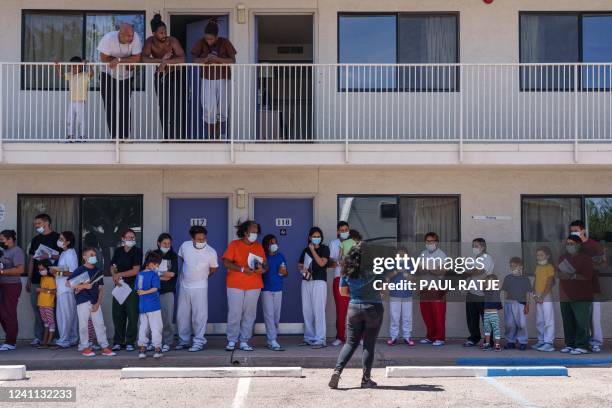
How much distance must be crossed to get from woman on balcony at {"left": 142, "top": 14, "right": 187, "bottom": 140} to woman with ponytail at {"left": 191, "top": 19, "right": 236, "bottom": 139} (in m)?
0.36

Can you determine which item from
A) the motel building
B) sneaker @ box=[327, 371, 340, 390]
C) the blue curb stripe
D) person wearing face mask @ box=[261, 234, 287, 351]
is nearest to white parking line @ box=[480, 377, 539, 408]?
the blue curb stripe

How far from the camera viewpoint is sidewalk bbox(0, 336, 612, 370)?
12.2 meters

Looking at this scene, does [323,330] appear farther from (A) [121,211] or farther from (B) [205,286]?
(A) [121,211]

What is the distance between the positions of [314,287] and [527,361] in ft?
11.3

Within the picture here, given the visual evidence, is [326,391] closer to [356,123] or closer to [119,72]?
[356,123]

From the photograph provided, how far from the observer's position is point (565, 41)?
1491 centimetres

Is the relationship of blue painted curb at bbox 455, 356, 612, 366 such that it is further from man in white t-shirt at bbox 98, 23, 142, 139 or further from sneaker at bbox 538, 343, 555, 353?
man in white t-shirt at bbox 98, 23, 142, 139

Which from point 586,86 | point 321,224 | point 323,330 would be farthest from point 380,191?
point 586,86

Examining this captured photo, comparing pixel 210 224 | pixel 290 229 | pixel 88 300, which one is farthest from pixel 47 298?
pixel 290 229

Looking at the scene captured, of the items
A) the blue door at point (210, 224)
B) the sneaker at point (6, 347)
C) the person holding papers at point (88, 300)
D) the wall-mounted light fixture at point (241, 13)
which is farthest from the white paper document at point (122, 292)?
the wall-mounted light fixture at point (241, 13)

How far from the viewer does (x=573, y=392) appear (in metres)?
10.2

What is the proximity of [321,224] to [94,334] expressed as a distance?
418 cm

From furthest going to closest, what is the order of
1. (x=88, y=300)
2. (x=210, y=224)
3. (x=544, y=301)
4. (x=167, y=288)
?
(x=210, y=224)
(x=544, y=301)
(x=167, y=288)
(x=88, y=300)

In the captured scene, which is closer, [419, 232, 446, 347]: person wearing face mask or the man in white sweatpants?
the man in white sweatpants
